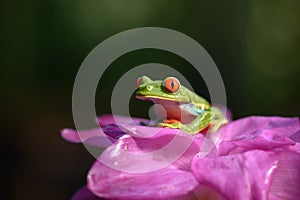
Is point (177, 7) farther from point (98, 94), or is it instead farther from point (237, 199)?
point (237, 199)

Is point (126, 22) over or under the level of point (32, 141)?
over

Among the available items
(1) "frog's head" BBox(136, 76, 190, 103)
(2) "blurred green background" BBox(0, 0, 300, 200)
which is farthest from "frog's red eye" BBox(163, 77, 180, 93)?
(2) "blurred green background" BBox(0, 0, 300, 200)

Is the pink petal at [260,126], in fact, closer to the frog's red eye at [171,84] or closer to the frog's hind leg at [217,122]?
the frog's hind leg at [217,122]

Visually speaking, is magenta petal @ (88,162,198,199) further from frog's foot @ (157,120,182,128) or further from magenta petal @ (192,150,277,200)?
frog's foot @ (157,120,182,128)

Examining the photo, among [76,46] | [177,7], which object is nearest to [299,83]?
[177,7]

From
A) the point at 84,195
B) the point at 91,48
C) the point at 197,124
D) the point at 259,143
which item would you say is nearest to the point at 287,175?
the point at 259,143

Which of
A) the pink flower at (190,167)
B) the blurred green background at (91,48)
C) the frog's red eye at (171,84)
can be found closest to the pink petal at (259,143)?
the pink flower at (190,167)

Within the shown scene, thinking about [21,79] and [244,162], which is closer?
[244,162]

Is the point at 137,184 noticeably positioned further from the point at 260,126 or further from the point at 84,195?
the point at 260,126
